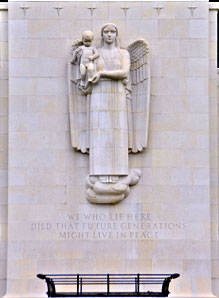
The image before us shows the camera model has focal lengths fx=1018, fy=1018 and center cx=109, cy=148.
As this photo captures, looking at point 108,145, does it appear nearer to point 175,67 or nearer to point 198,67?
point 175,67

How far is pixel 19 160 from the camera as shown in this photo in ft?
96.3

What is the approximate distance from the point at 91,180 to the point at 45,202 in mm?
1479

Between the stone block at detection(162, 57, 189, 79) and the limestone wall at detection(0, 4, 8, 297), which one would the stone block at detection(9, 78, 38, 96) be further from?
the stone block at detection(162, 57, 189, 79)

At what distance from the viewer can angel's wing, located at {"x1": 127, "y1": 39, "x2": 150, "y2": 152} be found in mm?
29297

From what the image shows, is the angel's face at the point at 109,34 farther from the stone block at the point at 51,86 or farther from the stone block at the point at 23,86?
the stone block at the point at 23,86

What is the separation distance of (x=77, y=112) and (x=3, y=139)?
2362 millimetres

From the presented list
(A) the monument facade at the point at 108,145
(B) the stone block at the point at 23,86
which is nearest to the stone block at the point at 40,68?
(A) the monument facade at the point at 108,145

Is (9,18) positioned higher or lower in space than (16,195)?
higher

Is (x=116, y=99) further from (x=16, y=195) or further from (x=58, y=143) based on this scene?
(x=16, y=195)

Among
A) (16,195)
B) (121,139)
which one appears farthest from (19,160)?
(121,139)

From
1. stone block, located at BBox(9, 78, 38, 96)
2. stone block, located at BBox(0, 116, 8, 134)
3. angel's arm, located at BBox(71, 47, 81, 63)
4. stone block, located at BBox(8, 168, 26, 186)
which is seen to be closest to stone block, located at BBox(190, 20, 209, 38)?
angel's arm, located at BBox(71, 47, 81, 63)

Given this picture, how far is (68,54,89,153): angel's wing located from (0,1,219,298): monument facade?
0.03 m

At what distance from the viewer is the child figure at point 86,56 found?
95.2 ft

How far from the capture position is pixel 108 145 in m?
29.0
